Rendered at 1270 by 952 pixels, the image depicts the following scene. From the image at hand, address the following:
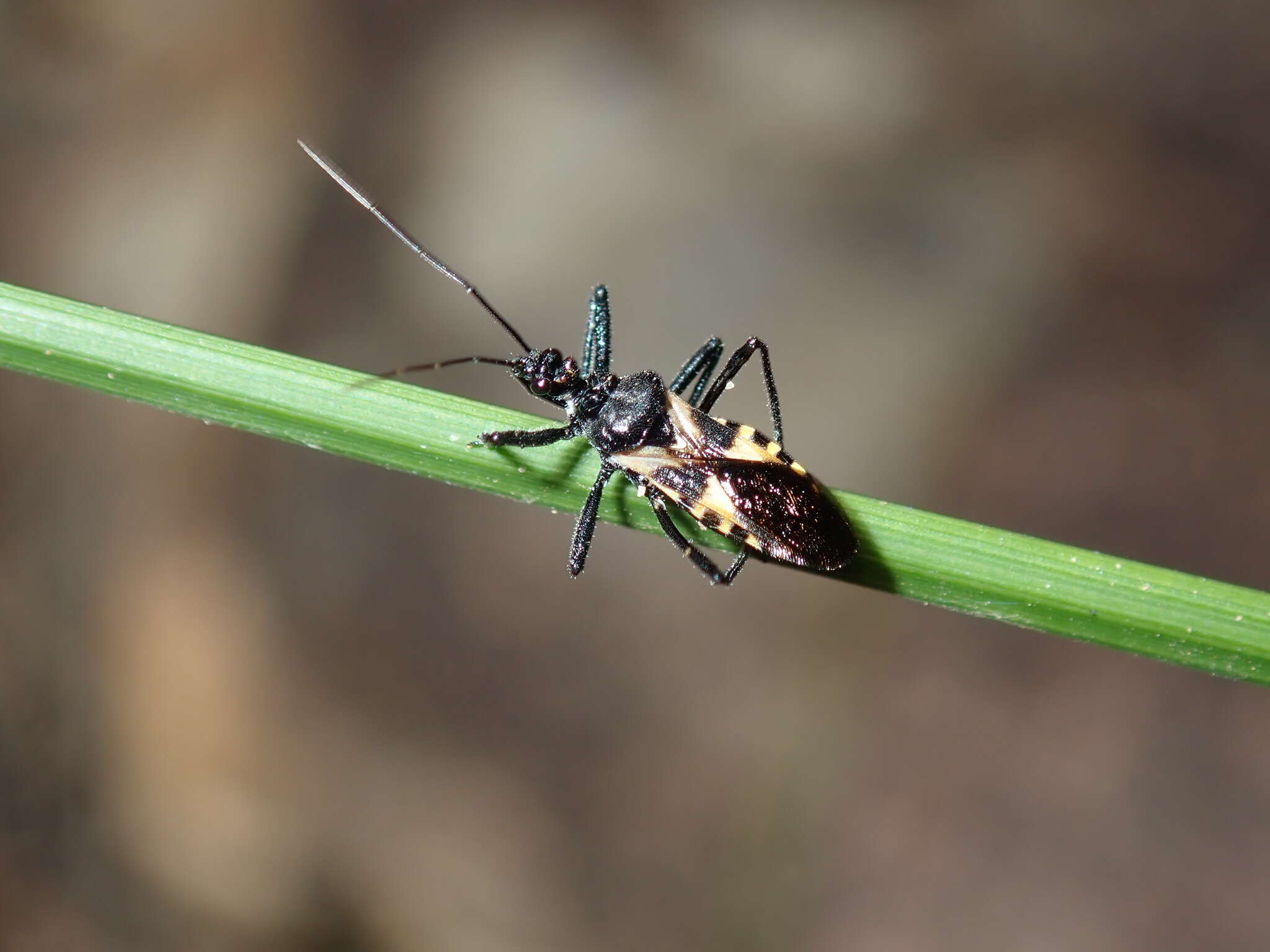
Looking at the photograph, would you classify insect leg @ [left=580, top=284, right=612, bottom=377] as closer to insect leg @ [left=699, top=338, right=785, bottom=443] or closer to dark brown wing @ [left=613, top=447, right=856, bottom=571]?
insect leg @ [left=699, top=338, right=785, bottom=443]

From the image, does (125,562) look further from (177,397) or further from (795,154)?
(795,154)

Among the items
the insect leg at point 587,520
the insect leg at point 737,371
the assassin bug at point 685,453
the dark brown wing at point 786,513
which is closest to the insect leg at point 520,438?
the assassin bug at point 685,453

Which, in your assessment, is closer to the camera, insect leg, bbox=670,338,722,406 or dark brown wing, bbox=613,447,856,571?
dark brown wing, bbox=613,447,856,571

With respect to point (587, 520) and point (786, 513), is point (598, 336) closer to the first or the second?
point (587, 520)

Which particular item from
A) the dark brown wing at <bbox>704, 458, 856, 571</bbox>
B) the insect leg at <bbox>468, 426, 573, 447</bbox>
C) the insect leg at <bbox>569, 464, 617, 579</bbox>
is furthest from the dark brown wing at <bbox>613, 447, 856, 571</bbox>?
the insect leg at <bbox>468, 426, 573, 447</bbox>

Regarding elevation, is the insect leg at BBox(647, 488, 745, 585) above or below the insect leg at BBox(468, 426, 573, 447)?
below

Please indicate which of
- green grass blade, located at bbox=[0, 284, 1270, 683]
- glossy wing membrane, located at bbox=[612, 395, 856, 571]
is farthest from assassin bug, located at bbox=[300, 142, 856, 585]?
green grass blade, located at bbox=[0, 284, 1270, 683]

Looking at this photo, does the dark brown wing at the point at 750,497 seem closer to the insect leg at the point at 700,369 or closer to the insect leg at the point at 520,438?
the insect leg at the point at 520,438

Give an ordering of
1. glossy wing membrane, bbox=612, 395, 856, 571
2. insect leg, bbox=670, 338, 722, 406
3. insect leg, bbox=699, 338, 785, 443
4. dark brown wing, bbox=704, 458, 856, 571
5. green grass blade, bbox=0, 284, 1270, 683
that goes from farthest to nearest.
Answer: insect leg, bbox=670, 338, 722, 406 < insect leg, bbox=699, 338, 785, 443 < glossy wing membrane, bbox=612, 395, 856, 571 < dark brown wing, bbox=704, 458, 856, 571 < green grass blade, bbox=0, 284, 1270, 683

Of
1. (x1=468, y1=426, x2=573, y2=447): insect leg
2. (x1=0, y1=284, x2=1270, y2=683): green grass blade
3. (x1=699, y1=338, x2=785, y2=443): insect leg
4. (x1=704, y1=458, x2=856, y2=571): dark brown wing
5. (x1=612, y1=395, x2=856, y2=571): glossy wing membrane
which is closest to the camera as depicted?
(x1=0, y1=284, x2=1270, y2=683): green grass blade
